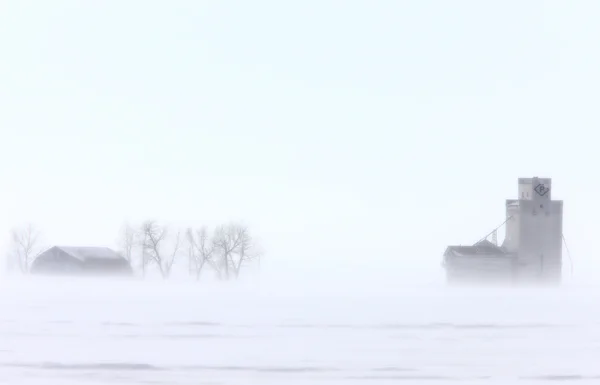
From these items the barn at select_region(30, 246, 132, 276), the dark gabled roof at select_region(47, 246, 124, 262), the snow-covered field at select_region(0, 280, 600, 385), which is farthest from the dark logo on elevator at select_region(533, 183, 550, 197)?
the dark gabled roof at select_region(47, 246, 124, 262)

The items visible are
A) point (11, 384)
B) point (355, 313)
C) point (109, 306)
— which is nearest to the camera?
point (11, 384)

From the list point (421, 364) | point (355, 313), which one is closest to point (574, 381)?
point (421, 364)

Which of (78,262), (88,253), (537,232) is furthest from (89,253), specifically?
(537,232)

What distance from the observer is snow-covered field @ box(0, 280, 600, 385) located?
77.2 ft

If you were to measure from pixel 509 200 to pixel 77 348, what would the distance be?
52.4 m

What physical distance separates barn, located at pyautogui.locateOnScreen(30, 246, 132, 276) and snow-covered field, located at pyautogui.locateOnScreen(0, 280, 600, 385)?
23.8 metres

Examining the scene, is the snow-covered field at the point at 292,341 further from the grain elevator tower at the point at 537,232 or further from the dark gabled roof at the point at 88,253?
the dark gabled roof at the point at 88,253

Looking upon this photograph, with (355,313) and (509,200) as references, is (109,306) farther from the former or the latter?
(509,200)

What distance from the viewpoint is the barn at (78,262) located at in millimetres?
77938

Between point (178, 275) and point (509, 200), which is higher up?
point (509, 200)

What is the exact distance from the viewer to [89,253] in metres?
79.6

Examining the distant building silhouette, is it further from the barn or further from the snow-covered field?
the barn

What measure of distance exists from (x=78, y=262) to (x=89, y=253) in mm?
1670

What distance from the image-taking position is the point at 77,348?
28250 mm
